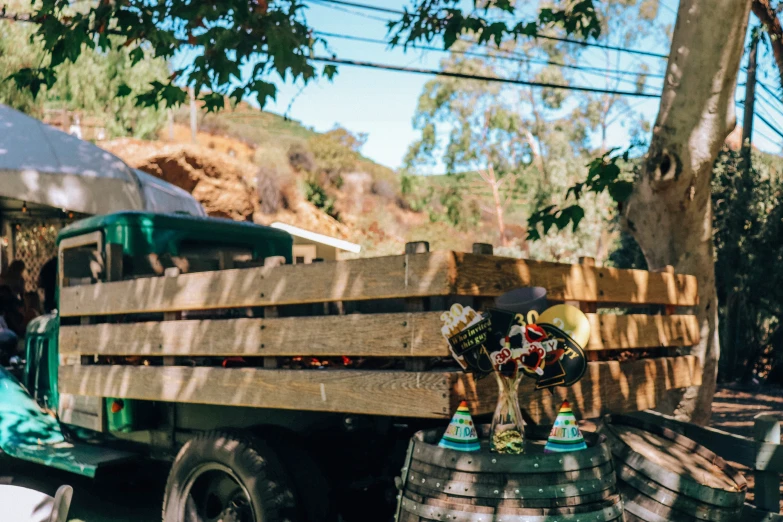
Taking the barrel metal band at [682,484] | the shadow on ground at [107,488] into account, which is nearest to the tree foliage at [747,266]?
the shadow on ground at [107,488]

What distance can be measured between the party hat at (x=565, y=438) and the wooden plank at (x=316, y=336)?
48 cm

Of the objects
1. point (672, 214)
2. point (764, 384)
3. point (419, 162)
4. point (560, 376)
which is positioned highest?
point (419, 162)

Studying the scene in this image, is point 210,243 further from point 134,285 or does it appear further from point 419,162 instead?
point 419,162

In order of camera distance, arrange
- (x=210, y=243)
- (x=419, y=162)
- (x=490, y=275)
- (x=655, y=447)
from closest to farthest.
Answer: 1. (x=490, y=275)
2. (x=655, y=447)
3. (x=210, y=243)
4. (x=419, y=162)

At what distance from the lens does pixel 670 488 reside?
10.4 feet

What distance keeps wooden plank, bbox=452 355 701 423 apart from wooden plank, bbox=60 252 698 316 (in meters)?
0.34

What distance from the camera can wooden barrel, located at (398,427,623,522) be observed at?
2.54 m

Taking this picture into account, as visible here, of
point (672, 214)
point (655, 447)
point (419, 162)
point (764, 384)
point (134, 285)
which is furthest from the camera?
point (419, 162)

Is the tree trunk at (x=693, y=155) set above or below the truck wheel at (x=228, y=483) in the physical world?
above

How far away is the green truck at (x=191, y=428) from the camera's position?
140 inches

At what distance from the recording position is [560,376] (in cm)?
292

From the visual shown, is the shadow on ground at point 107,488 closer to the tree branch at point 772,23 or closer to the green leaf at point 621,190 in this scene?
the green leaf at point 621,190

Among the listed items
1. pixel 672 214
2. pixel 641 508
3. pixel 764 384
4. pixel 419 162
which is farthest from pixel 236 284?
pixel 419 162

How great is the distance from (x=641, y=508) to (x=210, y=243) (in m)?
3.31
